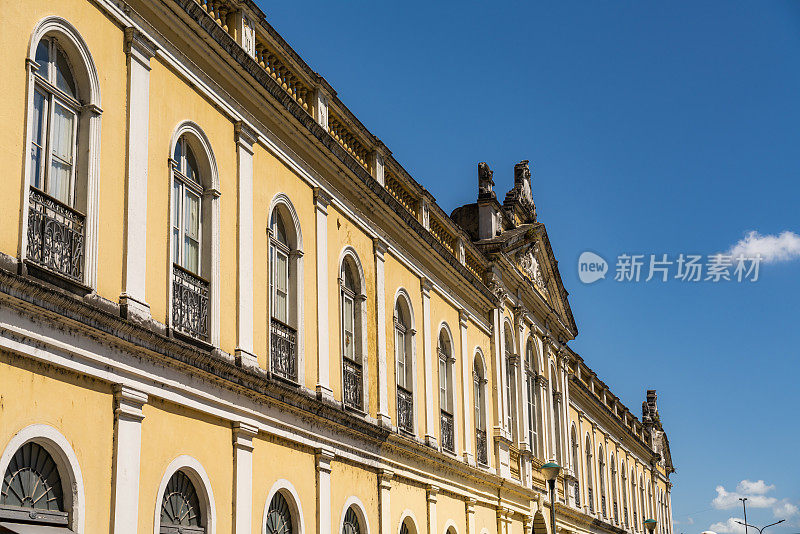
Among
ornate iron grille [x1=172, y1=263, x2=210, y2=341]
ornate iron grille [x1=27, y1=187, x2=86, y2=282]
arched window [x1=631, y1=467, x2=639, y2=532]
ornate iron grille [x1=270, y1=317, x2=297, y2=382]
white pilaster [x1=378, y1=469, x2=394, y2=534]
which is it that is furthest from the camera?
arched window [x1=631, y1=467, x2=639, y2=532]

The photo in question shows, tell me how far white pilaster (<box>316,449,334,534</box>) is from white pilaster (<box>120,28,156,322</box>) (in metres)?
4.64

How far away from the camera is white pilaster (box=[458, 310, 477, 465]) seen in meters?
20.5

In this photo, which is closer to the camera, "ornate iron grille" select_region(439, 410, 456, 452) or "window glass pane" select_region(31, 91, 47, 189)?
"window glass pane" select_region(31, 91, 47, 189)

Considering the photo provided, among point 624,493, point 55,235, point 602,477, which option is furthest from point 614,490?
point 55,235

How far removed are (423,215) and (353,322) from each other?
13.1 feet

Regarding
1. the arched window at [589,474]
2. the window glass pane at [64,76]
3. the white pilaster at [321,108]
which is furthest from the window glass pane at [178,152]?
the arched window at [589,474]

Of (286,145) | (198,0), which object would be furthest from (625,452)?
(198,0)

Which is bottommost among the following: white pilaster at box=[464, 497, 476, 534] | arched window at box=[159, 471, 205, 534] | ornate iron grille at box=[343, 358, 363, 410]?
arched window at box=[159, 471, 205, 534]

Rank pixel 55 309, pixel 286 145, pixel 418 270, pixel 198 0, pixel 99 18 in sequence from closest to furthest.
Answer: pixel 55 309
pixel 99 18
pixel 198 0
pixel 286 145
pixel 418 270

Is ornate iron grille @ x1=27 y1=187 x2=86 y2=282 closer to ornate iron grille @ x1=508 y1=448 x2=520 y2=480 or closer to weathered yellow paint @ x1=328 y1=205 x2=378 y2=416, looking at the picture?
weathered yellow paint @ x1=328 y1=205 x2=378 y2=416

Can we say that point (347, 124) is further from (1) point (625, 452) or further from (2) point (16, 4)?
(1) point (625, 452)

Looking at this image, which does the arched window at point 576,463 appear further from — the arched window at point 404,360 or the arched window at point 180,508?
the arched window at point 180,508

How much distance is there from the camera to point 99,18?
9859mm

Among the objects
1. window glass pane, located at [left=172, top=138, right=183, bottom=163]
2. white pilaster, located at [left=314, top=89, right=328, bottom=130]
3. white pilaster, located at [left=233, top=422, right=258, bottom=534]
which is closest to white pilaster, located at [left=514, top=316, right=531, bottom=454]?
white pilaster, located at [left=314, top=89, right=328, bottom=130]
